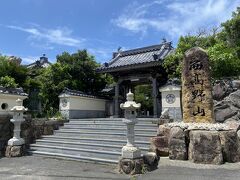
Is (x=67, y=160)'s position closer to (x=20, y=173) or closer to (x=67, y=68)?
(x=20, y=173)

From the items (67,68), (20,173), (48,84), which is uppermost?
(67,68)

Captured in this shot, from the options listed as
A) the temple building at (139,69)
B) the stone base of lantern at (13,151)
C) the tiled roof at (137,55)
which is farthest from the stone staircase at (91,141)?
the tiled roof at (137,55)

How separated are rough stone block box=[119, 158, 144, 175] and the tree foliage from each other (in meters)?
8.23

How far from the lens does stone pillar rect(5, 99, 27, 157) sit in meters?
10.6

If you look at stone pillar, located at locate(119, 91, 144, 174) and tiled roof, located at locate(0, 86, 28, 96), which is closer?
stone pillar, located at locate(119, 91, 144, 174)

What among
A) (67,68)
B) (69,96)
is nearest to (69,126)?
(69,96)

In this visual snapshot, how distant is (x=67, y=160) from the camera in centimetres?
971

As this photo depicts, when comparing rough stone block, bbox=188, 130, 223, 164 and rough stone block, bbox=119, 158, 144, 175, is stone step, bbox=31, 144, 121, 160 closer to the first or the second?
rough stone block, bbox=119, 158, 144, 175

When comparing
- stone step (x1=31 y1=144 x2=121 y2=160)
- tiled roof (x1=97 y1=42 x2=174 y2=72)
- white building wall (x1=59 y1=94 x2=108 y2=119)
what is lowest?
stone step (x1=31 y1=144 x2=121 y2=160)

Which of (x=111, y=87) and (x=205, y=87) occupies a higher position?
(x=111, y=87)

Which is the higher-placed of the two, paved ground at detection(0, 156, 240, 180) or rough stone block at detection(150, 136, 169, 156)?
rough stone block at detection(150, 136, 169, 156)

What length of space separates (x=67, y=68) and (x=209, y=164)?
14.9 metres

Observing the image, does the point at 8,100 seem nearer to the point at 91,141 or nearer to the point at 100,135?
the point at 91,141

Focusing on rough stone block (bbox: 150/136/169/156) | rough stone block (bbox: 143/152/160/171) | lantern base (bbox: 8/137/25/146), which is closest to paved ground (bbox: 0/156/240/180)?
rough stone block (bbox: 143/152/160/171)
